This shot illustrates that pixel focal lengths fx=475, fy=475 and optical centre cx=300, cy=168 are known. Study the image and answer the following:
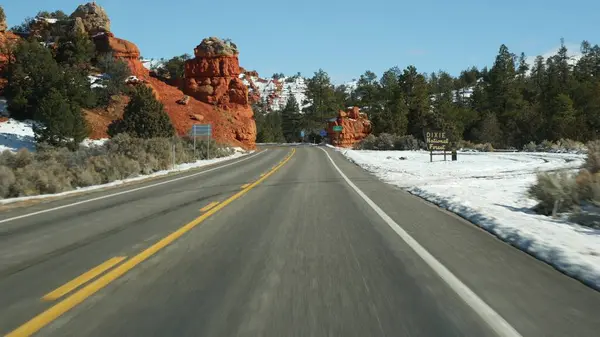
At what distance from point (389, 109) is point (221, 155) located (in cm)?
5871

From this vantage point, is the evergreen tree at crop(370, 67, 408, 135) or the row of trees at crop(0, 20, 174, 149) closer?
the row of trees at crop(0, 20, 174, 149)

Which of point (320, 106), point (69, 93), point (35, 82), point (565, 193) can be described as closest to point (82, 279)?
point (565, 193)

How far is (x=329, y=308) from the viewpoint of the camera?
414 cm

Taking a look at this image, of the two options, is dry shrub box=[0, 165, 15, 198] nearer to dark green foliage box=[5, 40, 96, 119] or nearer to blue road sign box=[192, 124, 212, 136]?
blue road sign box=[192, 124, 212, 136]

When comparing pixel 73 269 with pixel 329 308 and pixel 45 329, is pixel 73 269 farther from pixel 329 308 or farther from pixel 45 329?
pixel 329 308

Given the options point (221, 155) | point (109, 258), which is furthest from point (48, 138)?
point (109, 258)

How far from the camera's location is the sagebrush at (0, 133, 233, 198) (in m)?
15.5

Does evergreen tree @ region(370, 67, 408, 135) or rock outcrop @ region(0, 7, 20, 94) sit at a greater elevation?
rock outcrop @ region(0, 7, 20, 94)

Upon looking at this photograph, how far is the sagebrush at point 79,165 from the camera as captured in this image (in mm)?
15494

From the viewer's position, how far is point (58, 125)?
1537 inches

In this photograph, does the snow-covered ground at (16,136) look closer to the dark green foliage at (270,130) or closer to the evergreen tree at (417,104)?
the evergreen tree at (417,104)

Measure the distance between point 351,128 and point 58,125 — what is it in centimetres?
6966

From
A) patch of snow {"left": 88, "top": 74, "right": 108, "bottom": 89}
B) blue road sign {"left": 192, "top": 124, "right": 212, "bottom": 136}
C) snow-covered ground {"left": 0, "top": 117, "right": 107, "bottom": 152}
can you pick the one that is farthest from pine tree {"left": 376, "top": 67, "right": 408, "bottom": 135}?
snow-covered ground {"left": 0, "top": 117, "right": 107, "bottom": 152}

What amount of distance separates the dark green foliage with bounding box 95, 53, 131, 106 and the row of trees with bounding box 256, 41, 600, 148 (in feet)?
143
